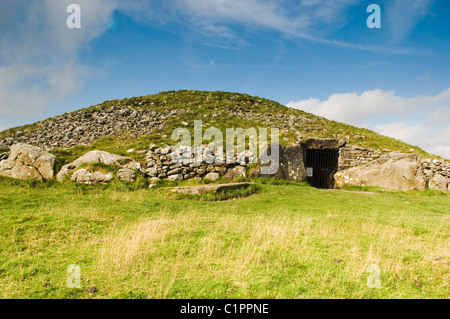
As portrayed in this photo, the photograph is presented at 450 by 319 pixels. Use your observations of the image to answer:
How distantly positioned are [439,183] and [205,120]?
19478mm

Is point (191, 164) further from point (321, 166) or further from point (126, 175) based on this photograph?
point (321, 166)

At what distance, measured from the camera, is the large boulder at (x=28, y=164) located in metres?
13.9

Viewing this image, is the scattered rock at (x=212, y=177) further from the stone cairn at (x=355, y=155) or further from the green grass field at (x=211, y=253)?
the stone cairn at (x=355, y=155)

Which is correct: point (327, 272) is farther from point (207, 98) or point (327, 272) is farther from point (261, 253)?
point (207, 98)

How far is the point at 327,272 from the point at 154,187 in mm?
10936

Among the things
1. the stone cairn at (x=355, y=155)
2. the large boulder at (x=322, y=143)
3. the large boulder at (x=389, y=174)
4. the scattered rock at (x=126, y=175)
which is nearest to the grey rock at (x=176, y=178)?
the scattered rock at (x=126, y=175)

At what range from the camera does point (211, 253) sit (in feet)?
19.0

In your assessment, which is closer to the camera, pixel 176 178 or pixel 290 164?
pixel 176 178

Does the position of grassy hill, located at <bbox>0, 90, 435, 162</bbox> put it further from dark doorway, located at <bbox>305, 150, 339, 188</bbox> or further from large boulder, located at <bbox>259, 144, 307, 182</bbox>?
dark doorway, located at <bbox>305, 150, 339, 188</bbox>

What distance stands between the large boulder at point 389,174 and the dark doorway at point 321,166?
2049 millimetres

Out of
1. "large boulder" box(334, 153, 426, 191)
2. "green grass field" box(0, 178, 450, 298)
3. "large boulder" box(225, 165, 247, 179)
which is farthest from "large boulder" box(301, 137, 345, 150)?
"green grass field" box(0, 178, 450, 298)

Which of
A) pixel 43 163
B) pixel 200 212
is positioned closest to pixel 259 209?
pixel 200 212

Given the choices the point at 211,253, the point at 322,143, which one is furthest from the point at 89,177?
the point at 322,143

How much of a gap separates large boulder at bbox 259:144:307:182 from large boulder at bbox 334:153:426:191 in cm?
335
